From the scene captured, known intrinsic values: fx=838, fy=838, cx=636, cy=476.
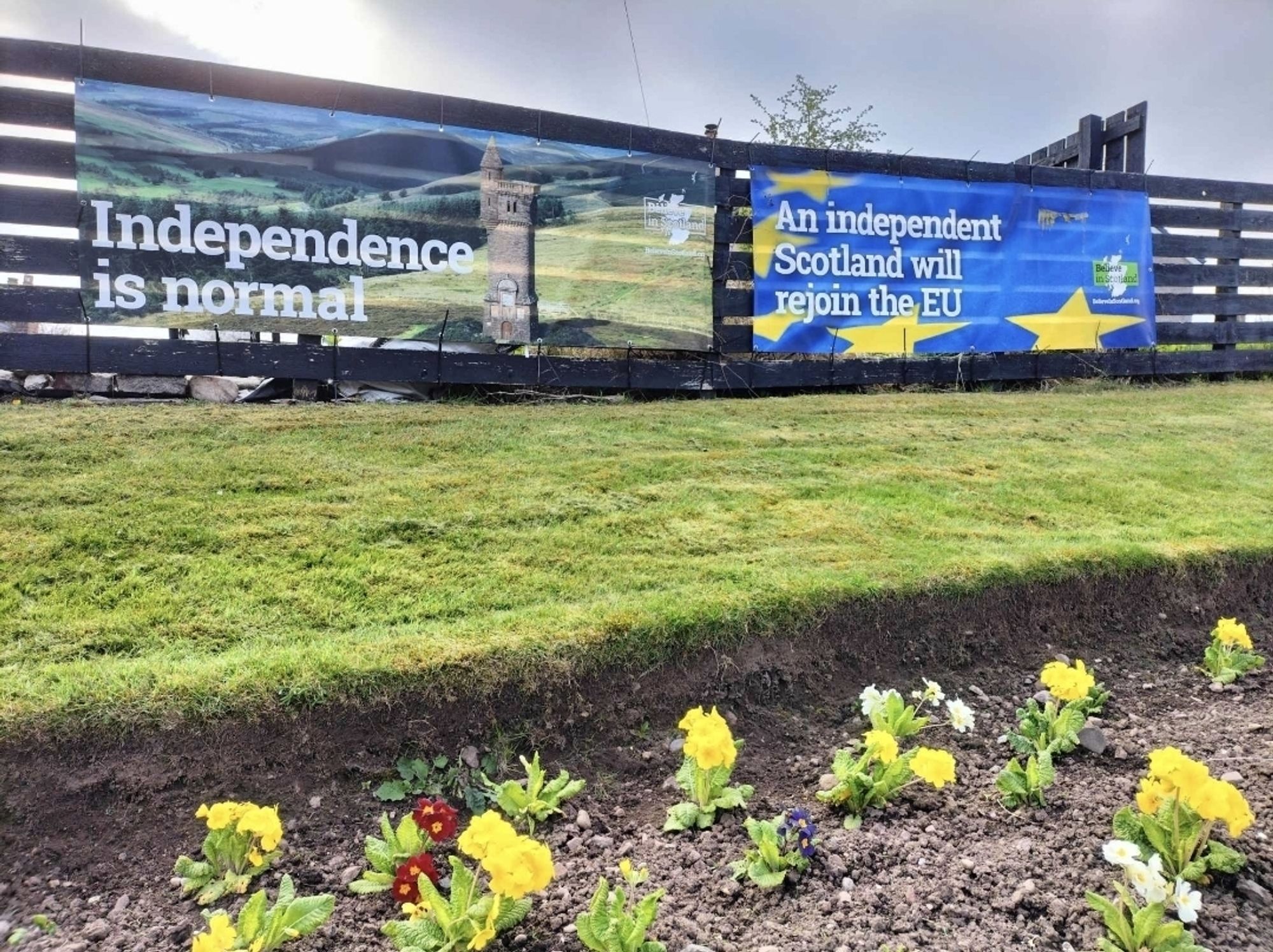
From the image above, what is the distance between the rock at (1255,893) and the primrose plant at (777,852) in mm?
1043

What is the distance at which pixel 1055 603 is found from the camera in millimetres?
3650

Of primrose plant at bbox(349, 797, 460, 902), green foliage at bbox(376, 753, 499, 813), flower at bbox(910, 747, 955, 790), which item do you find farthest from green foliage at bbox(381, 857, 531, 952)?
flower at bbox(910, 747, 955, 790)

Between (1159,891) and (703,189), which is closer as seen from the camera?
(1159,891)

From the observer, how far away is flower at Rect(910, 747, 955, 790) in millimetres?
2336

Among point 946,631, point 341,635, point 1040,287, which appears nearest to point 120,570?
point 341,635

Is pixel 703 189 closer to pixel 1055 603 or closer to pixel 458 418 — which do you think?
pixel 458 418

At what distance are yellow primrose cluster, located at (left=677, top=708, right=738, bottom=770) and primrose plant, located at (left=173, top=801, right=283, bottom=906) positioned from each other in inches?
41.9

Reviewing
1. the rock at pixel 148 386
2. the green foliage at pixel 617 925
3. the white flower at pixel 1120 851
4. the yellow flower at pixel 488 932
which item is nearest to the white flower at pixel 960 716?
the white flower at pixel 1120 851

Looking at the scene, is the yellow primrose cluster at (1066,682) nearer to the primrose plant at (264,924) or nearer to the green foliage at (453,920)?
the green foliage at (453,920)

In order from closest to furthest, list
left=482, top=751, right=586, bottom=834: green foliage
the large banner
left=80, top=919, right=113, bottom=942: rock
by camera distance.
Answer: left=80, top=919, right=113, bottom=942: rock, left=482, top=751, right=586, bottom=834: green foliage, the large banner

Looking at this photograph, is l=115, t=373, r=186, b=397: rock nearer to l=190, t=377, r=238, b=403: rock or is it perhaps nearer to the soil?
l=190, t=377, r=238, b=403: rock

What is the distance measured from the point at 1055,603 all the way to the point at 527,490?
8.28 ft

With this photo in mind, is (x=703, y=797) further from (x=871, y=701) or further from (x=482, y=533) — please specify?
(x=482, y=533)

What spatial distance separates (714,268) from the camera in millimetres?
→ 7363
